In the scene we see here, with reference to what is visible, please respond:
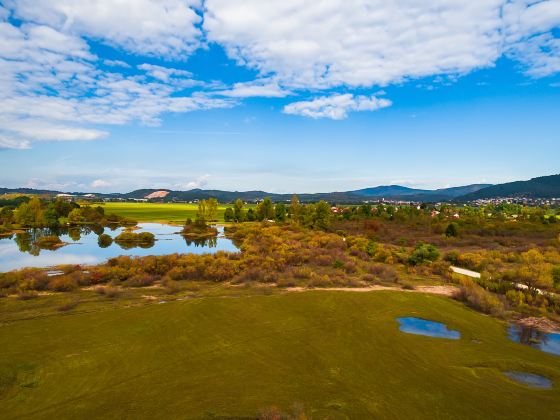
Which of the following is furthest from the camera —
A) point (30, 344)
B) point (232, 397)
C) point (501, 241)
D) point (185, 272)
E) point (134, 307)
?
point (501, 241)

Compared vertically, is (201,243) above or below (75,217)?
below

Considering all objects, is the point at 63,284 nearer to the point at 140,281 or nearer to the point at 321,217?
the point at 140,281

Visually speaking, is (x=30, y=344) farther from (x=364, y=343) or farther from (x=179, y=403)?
(x=364, y=343)

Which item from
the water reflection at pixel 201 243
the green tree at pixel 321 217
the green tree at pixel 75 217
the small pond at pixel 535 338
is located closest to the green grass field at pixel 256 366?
the small pond at pixel 535 338

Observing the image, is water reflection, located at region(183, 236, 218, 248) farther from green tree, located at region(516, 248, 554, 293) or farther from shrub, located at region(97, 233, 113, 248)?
green tree, located at region(516, 248, 554, 293)

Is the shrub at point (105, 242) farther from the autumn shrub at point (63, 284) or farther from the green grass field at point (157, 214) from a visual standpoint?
the green grass field at point (157, 214)

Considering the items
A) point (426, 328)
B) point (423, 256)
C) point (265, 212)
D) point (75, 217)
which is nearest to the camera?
point (426, 328)

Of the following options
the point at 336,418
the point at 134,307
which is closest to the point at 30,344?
the point at 134,307

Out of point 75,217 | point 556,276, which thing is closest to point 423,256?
point 556,276
